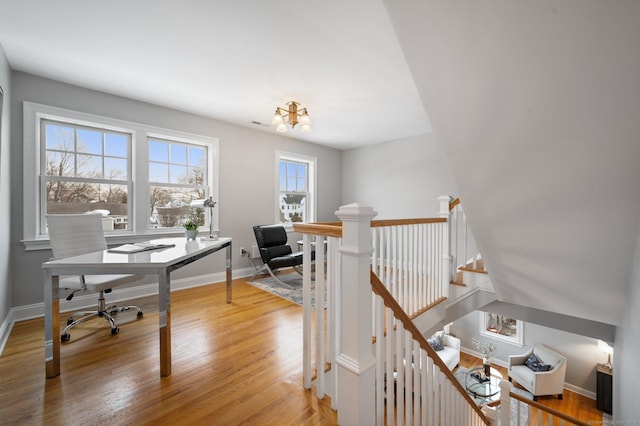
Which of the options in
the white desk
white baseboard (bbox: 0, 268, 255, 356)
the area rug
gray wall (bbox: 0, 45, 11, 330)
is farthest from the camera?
the area rug

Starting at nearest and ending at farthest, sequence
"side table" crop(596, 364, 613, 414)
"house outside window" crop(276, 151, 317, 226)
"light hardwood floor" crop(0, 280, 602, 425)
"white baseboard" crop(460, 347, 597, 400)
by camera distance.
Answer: "light hardwood floor" crop(0, 280, 602, 425), "side table" crop(596, 364, 613, 414), "white baseboard" crop(460, 347, 597, 400), "house outside window" crop(276, 151, 317, 226)

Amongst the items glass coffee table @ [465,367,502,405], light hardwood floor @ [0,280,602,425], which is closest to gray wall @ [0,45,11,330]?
light hardwood floor @ [0,280,602,425]

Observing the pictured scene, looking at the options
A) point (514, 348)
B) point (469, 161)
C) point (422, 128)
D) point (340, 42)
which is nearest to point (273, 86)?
point (340, 42)

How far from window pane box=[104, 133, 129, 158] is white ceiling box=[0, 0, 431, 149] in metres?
0.55

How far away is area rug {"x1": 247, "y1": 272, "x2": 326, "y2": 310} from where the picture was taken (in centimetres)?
323

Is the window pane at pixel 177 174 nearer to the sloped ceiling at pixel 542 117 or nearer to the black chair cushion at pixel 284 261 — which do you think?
the black chair cushion at pixel 284 261

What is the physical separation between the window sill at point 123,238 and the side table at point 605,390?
23.6 feet

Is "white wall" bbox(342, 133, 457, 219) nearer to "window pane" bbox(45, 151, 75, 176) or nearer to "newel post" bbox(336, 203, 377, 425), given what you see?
"newel post" bbox(336, 203, 377, 425)

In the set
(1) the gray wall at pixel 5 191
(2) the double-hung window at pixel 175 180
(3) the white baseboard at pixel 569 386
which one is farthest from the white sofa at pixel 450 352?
(1) the gray wall at pixel 5 191

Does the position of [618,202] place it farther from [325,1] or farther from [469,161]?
[325,1]

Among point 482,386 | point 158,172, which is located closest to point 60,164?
point 158,172

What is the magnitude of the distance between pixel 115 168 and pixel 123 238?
87 cm

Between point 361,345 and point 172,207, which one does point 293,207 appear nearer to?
point 172,207

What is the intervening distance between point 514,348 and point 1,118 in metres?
8.28
